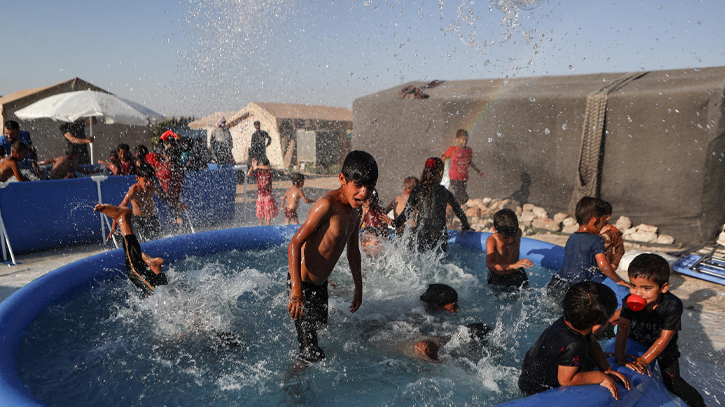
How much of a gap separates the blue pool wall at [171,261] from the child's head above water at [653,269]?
1.66ft

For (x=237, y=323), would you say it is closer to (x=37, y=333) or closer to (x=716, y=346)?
(x=37, y=333)

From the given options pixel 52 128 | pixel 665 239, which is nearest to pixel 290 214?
pixel 665 239

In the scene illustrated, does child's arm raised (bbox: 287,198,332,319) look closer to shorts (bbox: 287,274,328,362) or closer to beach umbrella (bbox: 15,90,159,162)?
shorts (bbox: 287,274,328,362)

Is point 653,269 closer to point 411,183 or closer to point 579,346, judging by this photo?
point 579,346

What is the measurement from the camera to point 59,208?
6438 millimetres

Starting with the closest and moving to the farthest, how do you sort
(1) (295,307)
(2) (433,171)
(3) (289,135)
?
1. (1) (295,307)
2. (2) (433,171)
3. (3) (289,135)

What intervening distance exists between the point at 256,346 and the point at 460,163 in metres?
5.79

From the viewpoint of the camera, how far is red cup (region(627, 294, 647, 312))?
2.55 meters

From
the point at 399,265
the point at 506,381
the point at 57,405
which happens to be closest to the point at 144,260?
the point at 57,405

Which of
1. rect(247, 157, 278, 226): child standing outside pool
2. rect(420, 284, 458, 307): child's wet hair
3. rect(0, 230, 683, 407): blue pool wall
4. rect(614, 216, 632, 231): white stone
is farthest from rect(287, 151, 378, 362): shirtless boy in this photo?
rect(614, 216, 632, 231): white stone

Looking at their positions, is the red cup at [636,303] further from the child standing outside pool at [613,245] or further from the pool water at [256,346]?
the child standing outside pool at [613,245]

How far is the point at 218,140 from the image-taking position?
11250 mm

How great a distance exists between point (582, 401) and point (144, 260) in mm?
3624

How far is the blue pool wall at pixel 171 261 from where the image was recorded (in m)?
2.21
